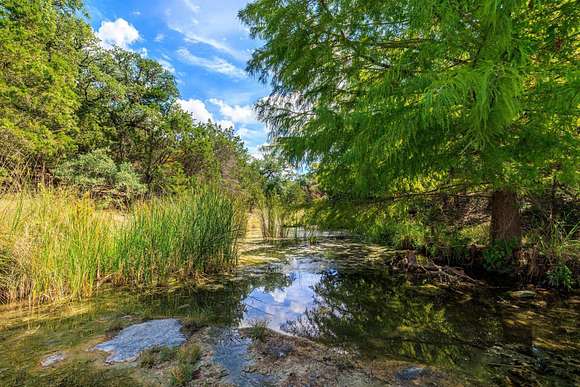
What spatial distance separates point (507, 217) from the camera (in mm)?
4648

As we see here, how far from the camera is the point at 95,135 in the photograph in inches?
577

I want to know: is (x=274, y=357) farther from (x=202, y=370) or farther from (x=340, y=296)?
(x=340, y=296)

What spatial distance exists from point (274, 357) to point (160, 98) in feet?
57.7

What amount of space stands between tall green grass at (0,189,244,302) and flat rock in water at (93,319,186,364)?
60.0 inches

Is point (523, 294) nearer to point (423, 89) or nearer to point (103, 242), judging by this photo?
point (423, 89)

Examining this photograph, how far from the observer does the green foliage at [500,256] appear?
14.9 ft

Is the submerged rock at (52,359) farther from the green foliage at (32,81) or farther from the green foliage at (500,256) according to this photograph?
the green foliage at (32,81)

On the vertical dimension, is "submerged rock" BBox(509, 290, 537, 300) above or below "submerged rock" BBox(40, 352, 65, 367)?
below

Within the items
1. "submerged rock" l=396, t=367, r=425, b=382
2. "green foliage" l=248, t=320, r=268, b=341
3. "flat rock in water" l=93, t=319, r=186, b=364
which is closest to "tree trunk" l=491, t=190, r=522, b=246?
"submerged rock" l=396, t=367, r=425, b=382

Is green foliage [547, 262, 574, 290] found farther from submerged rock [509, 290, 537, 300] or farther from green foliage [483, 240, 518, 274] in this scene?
green foliage [483, 240, 518, 274]

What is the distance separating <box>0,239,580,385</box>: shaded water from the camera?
2.20m

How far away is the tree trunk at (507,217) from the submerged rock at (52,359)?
5524mm

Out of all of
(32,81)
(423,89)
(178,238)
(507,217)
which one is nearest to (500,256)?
(507,217)

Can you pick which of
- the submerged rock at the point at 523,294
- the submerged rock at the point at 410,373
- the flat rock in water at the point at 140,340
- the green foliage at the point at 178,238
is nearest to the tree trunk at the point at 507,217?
the submerged rock at the point at 523,294
